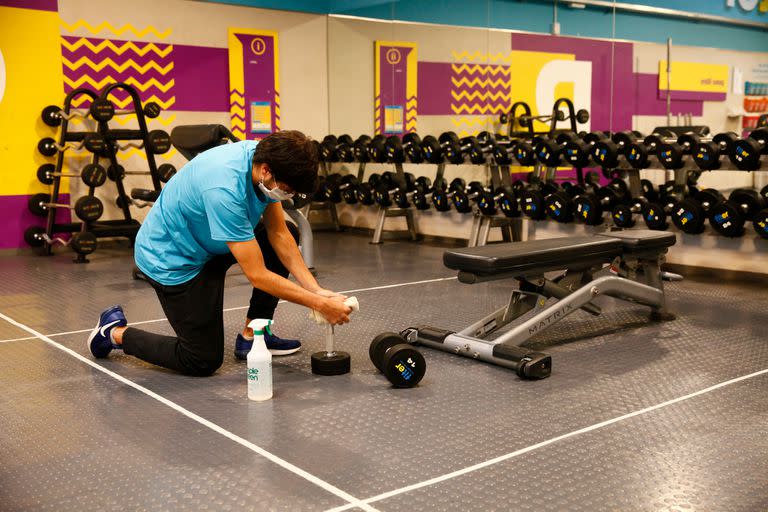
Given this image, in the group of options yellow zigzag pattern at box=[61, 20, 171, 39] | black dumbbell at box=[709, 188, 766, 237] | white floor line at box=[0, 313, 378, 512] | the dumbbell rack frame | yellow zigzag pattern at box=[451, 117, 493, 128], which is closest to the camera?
white floor line at box=[0, 313, 378, 512]

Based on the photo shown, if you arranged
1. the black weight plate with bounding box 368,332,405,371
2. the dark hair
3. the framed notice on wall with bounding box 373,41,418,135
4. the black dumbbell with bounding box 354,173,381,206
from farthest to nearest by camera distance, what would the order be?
the framed notice on wall with bounding box 373,41,418,135
the black dumbbell with bounding box 354,173,381,206
the black weight plate with bounding box 368,332,405,371
the dark hair

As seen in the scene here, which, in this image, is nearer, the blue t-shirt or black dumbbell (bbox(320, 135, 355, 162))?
the blue t-shirt

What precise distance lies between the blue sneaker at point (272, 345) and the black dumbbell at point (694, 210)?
2.48 meters

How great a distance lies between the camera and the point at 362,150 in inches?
247

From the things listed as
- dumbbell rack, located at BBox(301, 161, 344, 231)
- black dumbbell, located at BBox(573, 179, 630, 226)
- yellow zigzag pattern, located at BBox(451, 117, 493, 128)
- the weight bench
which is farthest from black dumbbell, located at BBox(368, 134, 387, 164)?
the weight bench

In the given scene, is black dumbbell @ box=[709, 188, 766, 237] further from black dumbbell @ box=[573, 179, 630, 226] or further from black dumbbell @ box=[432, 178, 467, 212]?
black dumbbell @ box=[432, 178, 467, 212]

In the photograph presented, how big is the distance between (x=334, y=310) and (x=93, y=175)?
12.4 ft

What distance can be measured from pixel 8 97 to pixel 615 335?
15.1ft

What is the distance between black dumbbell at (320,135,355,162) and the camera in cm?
652

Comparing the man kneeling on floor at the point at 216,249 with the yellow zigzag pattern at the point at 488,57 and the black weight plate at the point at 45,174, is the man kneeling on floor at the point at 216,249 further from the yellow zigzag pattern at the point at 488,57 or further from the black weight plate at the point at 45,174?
the yellow zigzag pattern at the point at 488,57

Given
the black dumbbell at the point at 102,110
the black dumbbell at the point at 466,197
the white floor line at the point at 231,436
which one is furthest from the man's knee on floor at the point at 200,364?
the black dumbbell at the point at 102,110

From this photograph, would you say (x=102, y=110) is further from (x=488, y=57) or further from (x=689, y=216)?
(x=689, y=216)

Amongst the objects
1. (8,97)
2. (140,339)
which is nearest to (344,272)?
(140,339)

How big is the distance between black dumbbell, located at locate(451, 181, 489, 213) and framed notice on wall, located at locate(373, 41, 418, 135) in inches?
64.8
